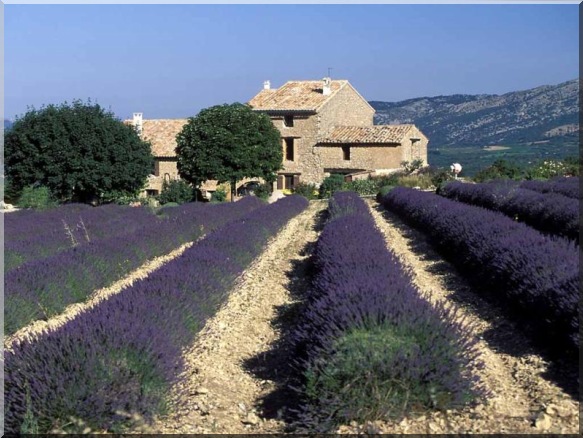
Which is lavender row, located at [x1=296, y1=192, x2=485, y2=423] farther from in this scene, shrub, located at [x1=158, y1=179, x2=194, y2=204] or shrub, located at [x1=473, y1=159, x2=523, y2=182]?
shrub, located at [x1=158, y1=179, x2=194, y2=204]

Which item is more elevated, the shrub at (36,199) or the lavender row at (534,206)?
the lavender row at (534,206)

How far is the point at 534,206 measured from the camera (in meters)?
14.4

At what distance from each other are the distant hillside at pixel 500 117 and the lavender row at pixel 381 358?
279 feet

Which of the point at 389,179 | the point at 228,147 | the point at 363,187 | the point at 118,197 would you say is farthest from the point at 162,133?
the point at 389,179

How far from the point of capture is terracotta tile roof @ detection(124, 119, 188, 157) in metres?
42.2

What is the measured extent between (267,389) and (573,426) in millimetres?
1980

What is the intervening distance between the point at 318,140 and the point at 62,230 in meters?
27.8

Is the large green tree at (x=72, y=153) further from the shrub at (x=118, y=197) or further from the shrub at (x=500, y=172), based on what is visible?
the shrub at (x=500, y=172)

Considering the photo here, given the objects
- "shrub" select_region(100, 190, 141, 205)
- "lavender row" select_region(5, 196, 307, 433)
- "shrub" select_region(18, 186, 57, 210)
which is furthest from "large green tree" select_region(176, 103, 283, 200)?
"lavender row" select_region(5, 196, 307, 433)

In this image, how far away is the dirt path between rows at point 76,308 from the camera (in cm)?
628

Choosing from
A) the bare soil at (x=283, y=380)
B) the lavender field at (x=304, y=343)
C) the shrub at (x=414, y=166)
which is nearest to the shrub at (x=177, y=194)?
the shrub at (x=414, y=166)

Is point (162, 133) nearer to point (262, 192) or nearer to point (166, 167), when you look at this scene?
point (166, 167)

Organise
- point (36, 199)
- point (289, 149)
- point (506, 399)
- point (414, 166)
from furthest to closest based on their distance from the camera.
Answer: point (289, 149) < point (414, 166) < point (36, 199) < point (506, 399)

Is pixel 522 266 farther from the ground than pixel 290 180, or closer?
farther from the ground
